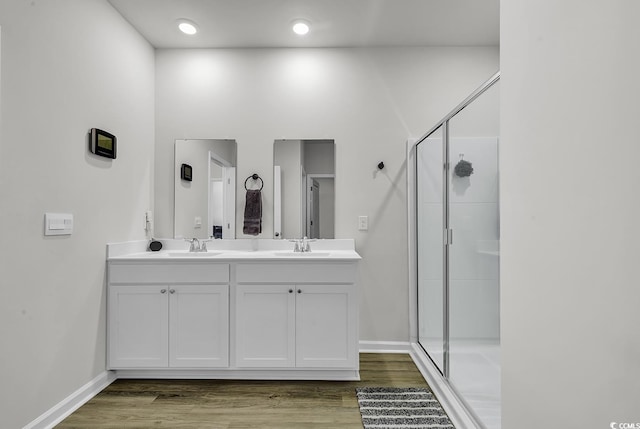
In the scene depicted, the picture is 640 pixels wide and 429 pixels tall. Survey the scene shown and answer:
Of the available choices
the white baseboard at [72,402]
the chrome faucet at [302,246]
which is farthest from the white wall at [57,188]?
the chrome faucet at [302,246]

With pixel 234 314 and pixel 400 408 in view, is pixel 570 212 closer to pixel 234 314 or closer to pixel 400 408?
pixel 400 408

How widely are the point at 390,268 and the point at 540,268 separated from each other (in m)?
2.13

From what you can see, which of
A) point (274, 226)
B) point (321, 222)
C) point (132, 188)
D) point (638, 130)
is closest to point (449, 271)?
point (321, 222)

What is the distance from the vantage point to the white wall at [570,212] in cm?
65

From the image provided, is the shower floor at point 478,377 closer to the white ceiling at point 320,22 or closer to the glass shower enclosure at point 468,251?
the glass shower enclosure at point 468,251

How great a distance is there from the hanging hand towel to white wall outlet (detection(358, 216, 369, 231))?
827 millimetres

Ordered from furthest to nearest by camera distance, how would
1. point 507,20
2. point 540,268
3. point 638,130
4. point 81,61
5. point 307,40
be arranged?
point 307,40
point 81,61
point 507,20
point 540,268
point 638,130

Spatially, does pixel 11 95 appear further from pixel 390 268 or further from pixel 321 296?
pixel 390 268

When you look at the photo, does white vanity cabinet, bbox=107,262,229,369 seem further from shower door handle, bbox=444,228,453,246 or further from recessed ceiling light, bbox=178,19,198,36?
recessed ceiling light, bbox=178,19,198,36

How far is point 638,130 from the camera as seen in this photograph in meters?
0.62

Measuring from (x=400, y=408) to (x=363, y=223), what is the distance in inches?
55.2

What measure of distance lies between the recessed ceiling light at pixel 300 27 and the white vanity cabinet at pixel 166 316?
6.26 feet

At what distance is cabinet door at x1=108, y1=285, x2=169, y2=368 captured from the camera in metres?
2.37

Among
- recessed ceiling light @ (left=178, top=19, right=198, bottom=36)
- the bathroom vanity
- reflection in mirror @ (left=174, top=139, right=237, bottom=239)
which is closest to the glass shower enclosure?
the bathroom vanity
